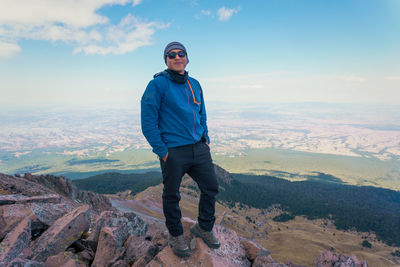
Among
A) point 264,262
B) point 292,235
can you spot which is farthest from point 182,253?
point 292,235

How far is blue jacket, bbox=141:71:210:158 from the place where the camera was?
4770 mm

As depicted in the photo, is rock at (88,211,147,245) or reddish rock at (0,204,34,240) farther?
rock at (88,211,147,245)

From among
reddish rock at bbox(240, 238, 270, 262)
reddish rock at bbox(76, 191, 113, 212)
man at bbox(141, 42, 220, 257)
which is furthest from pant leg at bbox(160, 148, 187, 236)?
reddish rock at bbox(76, 191, 113, 212)

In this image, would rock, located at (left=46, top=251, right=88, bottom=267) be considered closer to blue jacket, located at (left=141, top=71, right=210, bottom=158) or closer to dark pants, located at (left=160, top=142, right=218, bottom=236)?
dark pants, located at (left=160, top=142, right=218, bottom=236)

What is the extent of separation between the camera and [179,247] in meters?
5.23

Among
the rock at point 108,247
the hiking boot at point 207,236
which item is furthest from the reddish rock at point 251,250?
the rock at point 108,247

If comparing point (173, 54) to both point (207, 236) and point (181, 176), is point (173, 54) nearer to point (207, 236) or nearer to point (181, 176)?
point (181, 176)

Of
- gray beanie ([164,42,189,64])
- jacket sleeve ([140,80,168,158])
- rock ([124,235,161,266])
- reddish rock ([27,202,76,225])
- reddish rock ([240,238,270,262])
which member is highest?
gray beanie ([164,42,189,64])

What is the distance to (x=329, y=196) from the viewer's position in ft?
312

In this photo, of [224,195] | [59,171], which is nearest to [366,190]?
[224,195]

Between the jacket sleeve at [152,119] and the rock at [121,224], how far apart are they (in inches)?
126

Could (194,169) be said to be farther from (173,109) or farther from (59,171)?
(59,171)

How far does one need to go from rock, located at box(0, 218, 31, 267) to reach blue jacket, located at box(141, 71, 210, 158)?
358 centimetres

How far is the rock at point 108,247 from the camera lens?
216 inches
